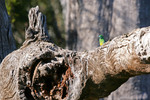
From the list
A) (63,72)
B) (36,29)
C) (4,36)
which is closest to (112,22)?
(4,36)

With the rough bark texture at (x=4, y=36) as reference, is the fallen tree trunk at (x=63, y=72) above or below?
below

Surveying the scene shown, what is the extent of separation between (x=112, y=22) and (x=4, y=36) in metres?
2.35

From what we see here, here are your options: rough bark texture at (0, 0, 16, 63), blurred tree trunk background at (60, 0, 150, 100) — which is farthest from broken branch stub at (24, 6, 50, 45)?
blurred tree trunk background at (60, 0, 150, 100)

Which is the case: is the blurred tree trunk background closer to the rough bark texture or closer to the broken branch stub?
the rough bark texture

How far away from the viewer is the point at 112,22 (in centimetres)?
471

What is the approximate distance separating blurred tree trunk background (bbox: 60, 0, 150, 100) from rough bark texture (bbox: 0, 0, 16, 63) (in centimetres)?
203

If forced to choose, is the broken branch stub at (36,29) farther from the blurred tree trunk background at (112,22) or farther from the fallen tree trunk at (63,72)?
the blurred tree trunk background at (112,22)

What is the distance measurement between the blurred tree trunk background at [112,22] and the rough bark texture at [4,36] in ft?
6.64

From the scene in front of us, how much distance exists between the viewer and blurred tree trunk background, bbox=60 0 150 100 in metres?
4.43

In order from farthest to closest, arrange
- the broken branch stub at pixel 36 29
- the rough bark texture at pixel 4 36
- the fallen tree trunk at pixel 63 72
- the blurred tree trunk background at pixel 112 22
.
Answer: the blurred tree trunk background at pixel 112 22, the rough bark texture at pixel 4 36, the broken branch stub at pixel 36 29, the fallen tree trunk at pixel 63 72

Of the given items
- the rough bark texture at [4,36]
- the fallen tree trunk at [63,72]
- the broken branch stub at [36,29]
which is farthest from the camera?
the rough bark texture at [4,36]

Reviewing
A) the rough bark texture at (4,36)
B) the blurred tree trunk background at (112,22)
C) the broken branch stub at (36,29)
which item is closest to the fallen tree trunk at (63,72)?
the broken branch stub at (36,29)

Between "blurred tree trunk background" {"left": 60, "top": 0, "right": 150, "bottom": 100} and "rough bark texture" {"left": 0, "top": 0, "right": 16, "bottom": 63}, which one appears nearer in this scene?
"rough bark texture" {"left": 0, "top": 0, "right": 16, "bottom": 63}

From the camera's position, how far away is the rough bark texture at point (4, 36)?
9.91ft
